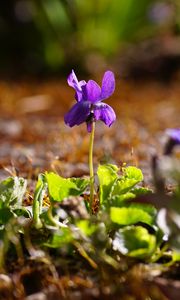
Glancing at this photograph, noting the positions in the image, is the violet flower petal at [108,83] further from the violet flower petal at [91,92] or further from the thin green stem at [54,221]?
the thin green stem at [54,221]

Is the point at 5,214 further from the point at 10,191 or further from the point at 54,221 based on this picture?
the point at 54,221

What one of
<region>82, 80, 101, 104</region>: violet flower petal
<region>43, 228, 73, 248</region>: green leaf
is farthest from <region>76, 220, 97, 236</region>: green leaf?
<region>82, 80, 101, 104</region>: violet flower petal

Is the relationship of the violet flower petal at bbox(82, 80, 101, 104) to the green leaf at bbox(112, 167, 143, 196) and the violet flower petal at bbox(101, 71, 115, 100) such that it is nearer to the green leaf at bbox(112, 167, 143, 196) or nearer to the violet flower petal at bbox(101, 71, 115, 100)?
the violet flower petal at bbox(101, 71, 115, 100)

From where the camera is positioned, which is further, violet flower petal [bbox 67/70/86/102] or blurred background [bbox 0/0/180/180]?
blurred background [bbox 0/0/180/180]

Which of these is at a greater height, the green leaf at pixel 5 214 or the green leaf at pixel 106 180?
the green leaf at pixel 106 180

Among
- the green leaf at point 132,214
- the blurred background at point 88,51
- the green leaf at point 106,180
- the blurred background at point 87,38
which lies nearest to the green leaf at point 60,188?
the green leaf at point 106,180
